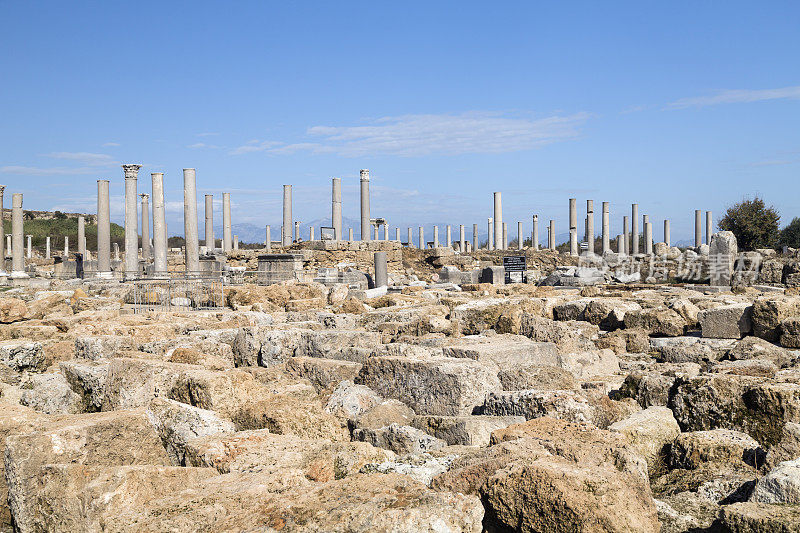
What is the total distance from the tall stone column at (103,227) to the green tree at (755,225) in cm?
3158

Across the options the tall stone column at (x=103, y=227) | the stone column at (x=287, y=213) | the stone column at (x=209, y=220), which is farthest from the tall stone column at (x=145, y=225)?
the tall stone column at (x=103, y=227)

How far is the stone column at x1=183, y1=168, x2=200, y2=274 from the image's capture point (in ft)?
85.3

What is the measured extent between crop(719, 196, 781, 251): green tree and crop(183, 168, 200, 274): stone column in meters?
28.1

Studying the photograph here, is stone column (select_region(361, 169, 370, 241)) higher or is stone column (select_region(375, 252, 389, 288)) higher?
stone column (select_region(361, 169, 370, 241))

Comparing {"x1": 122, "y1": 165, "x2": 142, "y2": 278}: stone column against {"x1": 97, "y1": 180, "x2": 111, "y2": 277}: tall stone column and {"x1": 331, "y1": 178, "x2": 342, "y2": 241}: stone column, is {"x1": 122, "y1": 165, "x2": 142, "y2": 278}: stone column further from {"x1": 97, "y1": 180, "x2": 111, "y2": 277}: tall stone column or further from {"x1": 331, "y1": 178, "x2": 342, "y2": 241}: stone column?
{"x1": 331, "y1": 178, "x2": 342, "y2": 241}: stone column

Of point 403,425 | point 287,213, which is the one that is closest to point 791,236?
point 287,213

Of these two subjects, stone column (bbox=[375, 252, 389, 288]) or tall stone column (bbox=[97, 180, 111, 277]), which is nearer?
stone column (bbox=[375, 252, 389, 288])

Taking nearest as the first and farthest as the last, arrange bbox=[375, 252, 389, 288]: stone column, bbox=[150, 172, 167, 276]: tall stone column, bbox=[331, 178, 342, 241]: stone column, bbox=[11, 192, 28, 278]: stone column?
bbox=[375, 252, 389, 288]: stone column
bbox=[150, 172, 167, 276]: tall stone column
bbox=[11, 192, 28, 278]: stone column
bbox=[331, 178, 342, 241]: stone column

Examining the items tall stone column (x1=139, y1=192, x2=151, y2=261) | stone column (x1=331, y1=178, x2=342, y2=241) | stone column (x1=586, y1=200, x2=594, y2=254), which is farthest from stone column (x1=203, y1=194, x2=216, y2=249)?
stone column (x1=586, y1=200, x2=594, y2=254)

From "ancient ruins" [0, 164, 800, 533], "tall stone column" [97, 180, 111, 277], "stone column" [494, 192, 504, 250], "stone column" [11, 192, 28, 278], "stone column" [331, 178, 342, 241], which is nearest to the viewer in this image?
"ancient ruins" [0, 164, 800, 533]

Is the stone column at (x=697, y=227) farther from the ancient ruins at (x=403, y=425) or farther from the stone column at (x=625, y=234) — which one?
the ancient ruins at (x=403, y=425)

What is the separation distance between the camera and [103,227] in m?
27.5

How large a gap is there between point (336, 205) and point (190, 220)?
861 cm

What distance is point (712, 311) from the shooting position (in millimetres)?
9828
